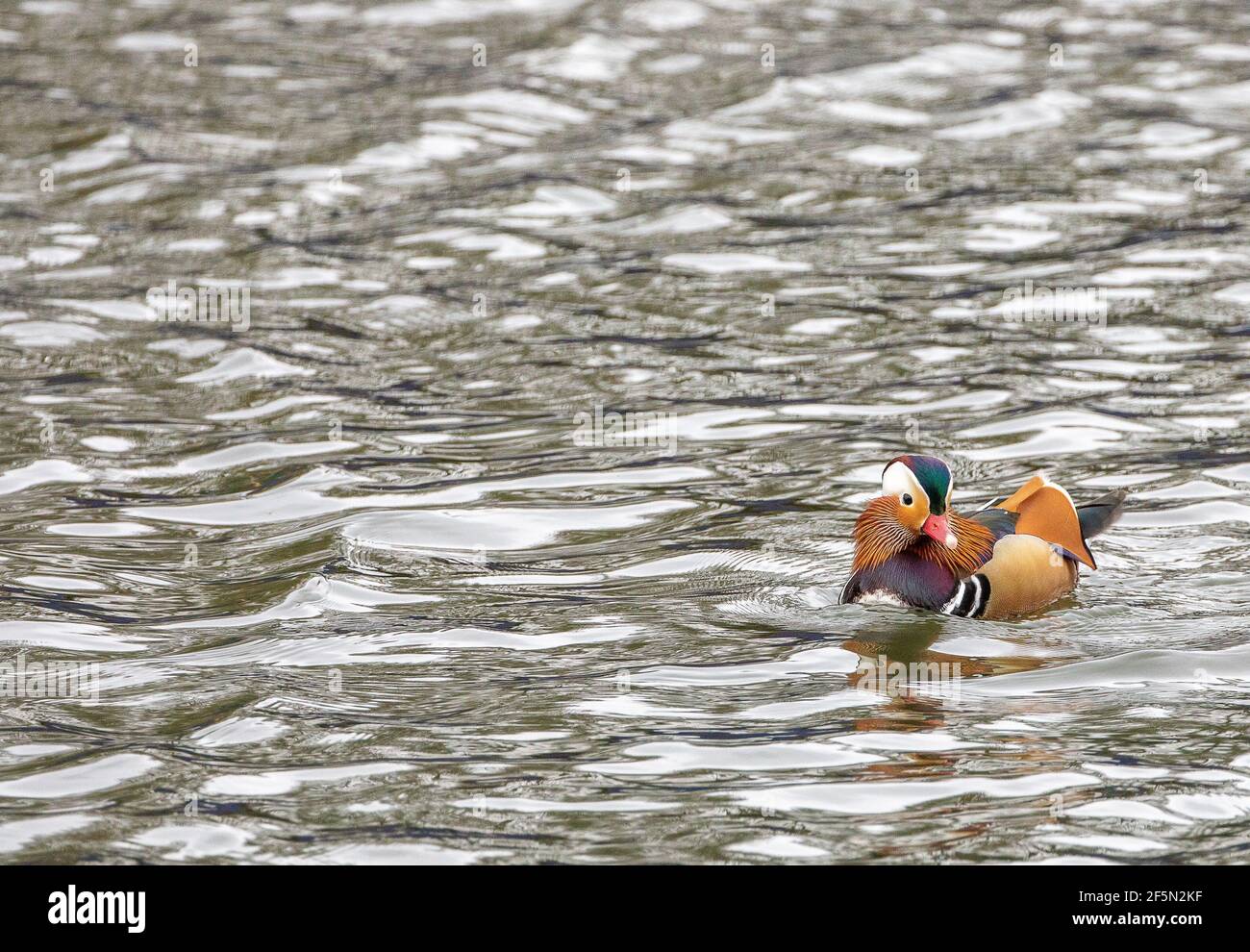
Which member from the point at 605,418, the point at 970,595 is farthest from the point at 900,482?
the point at 605,418

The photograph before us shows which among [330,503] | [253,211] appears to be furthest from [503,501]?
[253,211]

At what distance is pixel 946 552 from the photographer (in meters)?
7.10

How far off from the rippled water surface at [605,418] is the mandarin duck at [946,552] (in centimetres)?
14

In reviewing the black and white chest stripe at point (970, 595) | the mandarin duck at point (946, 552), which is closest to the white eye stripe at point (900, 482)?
the mandarin duck at point (946, 552)

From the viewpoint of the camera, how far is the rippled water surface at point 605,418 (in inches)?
229

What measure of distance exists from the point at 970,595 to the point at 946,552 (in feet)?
0.64

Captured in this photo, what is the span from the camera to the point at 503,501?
8891 mm

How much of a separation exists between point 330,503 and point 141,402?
2.16 meters

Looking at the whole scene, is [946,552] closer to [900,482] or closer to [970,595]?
[970,595]

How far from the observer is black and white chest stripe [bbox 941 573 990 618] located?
7129 mm

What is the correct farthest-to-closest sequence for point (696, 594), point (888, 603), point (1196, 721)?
point (696, 594), point (888, 603), point (1196, 721)

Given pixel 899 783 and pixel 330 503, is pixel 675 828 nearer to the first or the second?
pixel 899 783

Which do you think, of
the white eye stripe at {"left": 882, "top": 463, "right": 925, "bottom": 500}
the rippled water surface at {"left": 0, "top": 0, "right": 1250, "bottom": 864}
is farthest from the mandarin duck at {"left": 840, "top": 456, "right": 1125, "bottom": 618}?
the rippled water surface at {"left": 0, "top": 0, "right": 1250, "bottom": 864}
